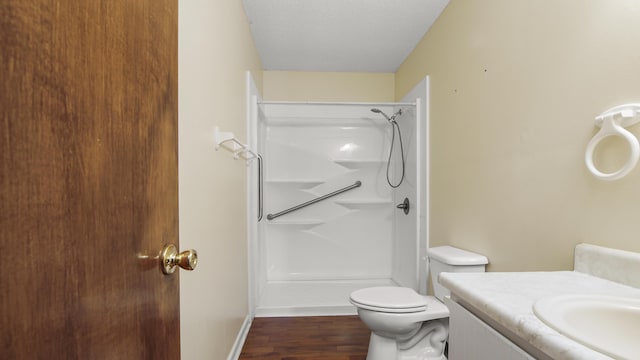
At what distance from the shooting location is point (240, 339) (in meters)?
2.11

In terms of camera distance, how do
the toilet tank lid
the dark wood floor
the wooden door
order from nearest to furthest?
the wooden door, the toilet tank lid, the dark wood floor

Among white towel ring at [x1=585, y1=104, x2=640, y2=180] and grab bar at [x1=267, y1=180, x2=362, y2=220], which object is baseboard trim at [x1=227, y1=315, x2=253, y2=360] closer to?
grab bar at [x1=267, y1=180, x2=362, y2=220]

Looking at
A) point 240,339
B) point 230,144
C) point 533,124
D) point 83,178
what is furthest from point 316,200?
point 83,178

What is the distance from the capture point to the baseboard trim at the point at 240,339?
1902 millimetres

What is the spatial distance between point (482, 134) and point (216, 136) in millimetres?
Answer: 1415

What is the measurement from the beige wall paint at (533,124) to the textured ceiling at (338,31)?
1.07ft

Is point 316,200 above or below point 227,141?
below

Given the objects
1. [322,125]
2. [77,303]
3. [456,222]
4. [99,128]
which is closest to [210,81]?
[99,128]

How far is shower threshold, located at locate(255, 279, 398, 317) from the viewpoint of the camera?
8.80 feet

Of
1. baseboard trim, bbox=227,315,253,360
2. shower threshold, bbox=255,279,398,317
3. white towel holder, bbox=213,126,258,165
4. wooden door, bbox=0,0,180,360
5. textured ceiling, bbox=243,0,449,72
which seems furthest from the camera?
shower threshold, bbox=255,279,398,317

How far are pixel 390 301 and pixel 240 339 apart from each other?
104cm

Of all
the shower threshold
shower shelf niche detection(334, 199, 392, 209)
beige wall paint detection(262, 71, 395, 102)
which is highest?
beige wall paint detection(262, 71, 395, 102)

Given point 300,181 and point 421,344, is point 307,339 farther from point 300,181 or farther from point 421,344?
point 300,181

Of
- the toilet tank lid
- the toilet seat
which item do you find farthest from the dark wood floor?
the toilet tank lid
